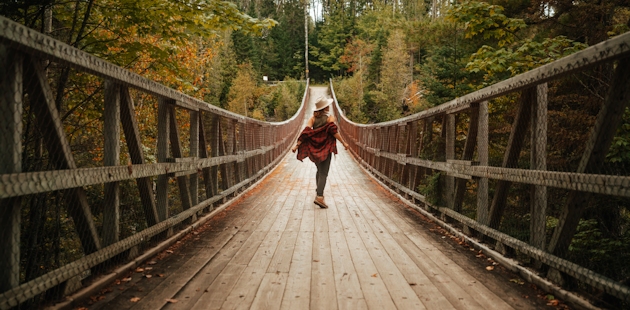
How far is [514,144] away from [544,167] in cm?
52

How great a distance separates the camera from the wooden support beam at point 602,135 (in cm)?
258

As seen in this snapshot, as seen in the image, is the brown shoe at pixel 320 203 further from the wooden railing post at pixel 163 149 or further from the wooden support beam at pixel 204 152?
the wooden railing post at pixel 163 149

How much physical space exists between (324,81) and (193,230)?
223 feet

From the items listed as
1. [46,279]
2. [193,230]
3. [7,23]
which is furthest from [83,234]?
[193,230]

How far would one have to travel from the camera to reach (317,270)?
3768 mm

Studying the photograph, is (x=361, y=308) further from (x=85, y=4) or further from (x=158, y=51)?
(x=85, y=4)

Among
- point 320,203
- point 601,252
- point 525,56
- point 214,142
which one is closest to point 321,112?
point 320,203

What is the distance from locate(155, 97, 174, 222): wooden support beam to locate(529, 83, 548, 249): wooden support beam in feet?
10.8

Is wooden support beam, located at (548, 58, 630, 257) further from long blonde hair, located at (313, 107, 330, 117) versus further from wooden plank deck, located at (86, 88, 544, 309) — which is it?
long blonde hair, located at (313, 107, 330, 117)

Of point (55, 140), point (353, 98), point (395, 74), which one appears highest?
point (395, 74)

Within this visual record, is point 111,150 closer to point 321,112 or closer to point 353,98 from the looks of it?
point 321,112

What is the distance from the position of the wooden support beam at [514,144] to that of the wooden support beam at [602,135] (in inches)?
33.8

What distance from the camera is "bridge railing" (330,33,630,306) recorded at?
2.68m

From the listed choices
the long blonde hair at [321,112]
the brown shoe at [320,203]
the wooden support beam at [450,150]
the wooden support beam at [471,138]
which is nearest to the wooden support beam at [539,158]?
the wooden support beam at [471,138]
